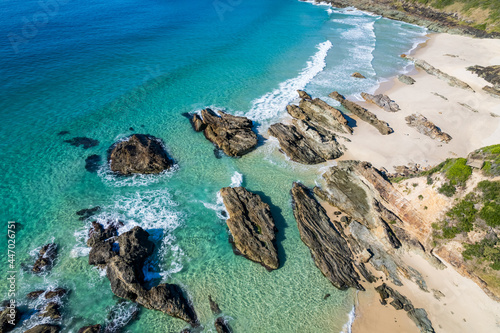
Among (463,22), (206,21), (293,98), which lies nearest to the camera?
(293,98)

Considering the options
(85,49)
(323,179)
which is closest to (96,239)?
(323,179)

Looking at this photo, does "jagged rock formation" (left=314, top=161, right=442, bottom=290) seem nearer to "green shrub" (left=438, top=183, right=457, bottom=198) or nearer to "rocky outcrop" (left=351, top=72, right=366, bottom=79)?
"green shrub" (left=438, top=183, right=457, bottom=198)

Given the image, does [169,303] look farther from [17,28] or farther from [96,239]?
[17,28]

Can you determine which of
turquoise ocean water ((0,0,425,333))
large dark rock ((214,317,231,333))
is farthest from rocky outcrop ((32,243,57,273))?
large dark rock ((214,317,231,333))

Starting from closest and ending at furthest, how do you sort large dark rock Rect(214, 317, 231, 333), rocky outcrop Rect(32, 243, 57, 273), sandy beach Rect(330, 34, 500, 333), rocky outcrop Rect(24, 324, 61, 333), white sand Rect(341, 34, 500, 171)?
rocky outcrop Rect(24, 324, 61, 333)
large dark rock Rect(214, 317, 231, 333)
sandy beach Rect(330, 34, 500, 333)
rocky outcrop Rect(32, 243, 57, 273)
white sand Rect(341, 34, 500, 171)

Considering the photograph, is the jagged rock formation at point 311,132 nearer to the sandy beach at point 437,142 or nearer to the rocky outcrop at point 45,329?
the sandy beach at point 437,142

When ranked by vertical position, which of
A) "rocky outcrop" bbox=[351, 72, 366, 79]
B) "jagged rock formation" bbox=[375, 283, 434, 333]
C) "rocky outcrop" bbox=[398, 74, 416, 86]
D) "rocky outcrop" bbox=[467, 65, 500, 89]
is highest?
"rocky outcrop" bbox=[467, 65, 500, 89]

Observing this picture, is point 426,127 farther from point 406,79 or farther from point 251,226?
point 251,226

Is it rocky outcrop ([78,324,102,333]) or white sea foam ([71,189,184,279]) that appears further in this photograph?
white sea foam ([71,189,184,279])

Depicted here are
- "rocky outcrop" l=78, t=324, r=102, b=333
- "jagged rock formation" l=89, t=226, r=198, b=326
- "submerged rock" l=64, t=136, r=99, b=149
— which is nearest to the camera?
"rocky outcrop" l=78, t=324, r=102, b=333
